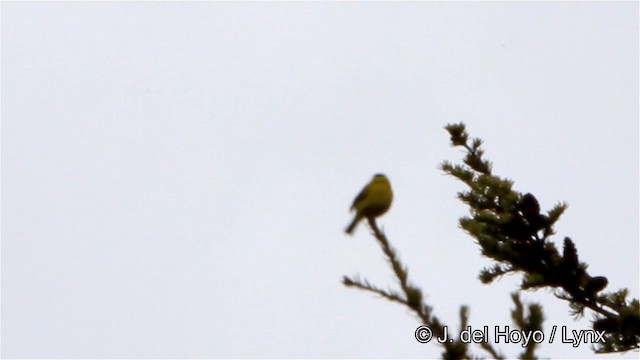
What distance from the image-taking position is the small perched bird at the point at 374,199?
20.6ft

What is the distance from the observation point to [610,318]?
511cm

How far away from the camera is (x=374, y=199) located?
21.0 feet

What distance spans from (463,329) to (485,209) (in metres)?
2.08

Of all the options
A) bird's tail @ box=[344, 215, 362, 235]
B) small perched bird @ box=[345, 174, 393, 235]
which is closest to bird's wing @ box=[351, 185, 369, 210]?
small perched bird @ box=[345, 174, 393, 235]
